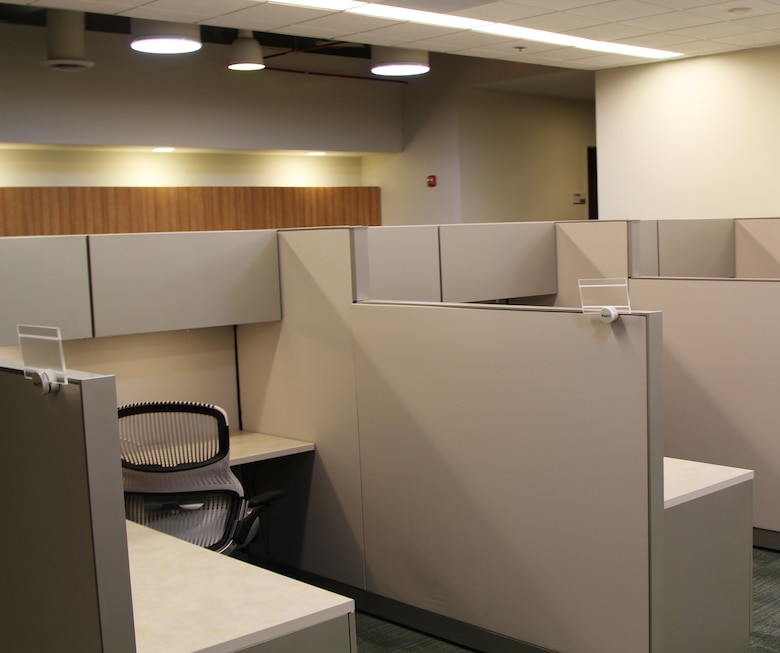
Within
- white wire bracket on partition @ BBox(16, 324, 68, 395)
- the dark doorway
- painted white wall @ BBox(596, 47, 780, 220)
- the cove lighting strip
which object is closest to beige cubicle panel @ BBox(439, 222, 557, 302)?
the cove lighting strip

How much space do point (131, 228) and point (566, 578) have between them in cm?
652

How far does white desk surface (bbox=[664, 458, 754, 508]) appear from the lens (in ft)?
8.20

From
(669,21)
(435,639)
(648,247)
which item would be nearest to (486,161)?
(669,21)

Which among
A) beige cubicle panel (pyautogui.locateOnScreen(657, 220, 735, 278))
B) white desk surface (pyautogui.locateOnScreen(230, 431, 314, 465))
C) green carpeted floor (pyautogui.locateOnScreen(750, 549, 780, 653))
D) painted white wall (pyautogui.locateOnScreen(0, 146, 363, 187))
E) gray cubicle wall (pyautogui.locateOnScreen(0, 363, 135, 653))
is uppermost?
painted white wall (pyautogui.locateOnScreen(0, 146, 363, 187))

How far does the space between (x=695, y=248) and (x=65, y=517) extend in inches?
164

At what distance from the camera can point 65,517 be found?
1.56 metres

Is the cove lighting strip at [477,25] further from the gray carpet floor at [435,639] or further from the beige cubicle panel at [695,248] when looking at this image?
the gray carpet floor at [435,639]

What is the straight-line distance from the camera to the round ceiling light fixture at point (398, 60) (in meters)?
7.25

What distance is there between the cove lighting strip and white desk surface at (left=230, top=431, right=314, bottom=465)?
292 cm

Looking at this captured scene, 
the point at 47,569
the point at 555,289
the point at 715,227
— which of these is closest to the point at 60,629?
the point at 47,569

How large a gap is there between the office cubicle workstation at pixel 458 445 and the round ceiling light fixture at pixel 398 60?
358cm

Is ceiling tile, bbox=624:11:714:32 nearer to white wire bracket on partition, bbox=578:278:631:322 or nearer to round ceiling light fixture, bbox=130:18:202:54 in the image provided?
round ceiling light fixture, bbox=130:18:202:54

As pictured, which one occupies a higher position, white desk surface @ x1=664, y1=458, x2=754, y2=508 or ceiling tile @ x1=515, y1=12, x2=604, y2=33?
ceiling tile @ x1=515, y1=12, x2=604, y2=33

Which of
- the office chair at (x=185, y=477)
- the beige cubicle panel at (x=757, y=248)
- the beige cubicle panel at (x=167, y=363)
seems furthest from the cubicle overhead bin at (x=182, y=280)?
the beige cubicle panel at (x=757, y=248)
